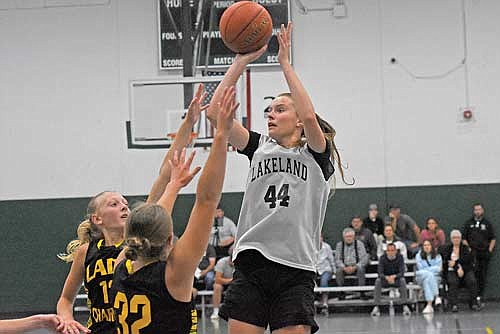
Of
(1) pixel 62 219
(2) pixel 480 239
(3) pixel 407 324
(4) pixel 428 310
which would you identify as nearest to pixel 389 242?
(4) pixel 428 310

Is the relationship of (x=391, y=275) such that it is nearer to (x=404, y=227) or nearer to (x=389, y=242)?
(x=389, y=242)

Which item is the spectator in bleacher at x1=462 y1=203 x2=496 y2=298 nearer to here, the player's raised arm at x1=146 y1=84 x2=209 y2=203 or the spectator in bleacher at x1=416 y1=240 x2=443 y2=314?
the spectator in bleacher at x1=416 y1=240 x2=443 y2=314

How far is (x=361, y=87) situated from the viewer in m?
17.2

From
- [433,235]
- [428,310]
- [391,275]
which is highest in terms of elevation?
[433,235]

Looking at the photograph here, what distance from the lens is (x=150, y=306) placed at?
11.2 feet

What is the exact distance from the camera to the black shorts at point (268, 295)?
4434 mm

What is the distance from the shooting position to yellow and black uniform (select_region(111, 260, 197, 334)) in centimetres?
340


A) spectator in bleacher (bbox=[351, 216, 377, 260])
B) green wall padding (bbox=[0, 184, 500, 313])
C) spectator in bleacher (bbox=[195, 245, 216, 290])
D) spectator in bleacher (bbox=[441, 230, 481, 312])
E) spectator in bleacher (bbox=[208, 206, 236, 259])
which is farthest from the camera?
green wall padding (bbox=[0, 184, 500, 313])

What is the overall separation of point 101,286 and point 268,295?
0.88 metres

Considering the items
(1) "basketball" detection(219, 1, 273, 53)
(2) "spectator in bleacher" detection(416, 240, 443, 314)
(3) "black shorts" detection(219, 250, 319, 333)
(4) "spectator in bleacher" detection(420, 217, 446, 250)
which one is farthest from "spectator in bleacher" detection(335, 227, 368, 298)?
(3) "black shorts" detection(219, 250, 319, 333)

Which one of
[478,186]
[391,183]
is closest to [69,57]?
[391,183]

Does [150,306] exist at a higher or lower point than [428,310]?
higher

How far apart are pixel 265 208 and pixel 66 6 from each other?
14102 mm

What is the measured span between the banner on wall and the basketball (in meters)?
10.6
